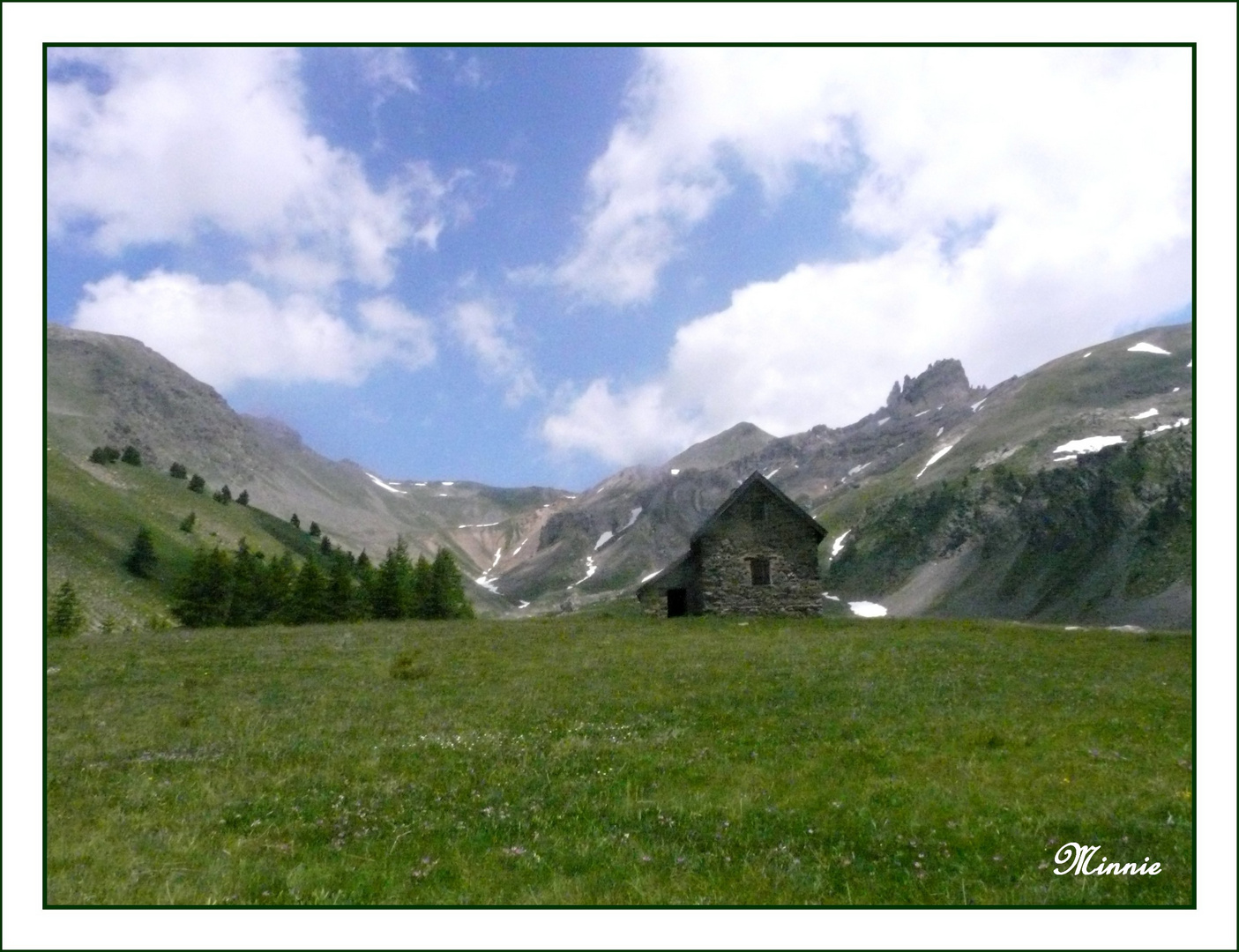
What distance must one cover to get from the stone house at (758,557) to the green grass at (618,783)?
23.1 m

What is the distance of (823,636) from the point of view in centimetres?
3591

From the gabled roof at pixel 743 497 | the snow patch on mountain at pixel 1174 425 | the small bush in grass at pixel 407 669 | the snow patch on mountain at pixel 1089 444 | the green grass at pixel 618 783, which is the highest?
the snow patch on mountain at pixel 1174 425

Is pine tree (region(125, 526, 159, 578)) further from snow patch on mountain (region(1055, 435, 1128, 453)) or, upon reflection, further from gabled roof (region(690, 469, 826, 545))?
snow patch on mountain (region(1055, 435, 1128, 453))

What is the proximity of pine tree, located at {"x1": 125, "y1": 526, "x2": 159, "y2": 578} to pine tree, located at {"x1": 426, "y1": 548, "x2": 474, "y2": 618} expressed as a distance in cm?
4865

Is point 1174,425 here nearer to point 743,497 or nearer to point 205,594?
point 743,497

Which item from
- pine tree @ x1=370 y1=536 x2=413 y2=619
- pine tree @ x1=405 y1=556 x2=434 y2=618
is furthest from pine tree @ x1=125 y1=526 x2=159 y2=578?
pine tree @ x1=370 y1=536 x2=413 y2=619

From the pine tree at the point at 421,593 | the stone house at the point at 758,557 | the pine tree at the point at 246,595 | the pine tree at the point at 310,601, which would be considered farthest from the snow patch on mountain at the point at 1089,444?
the pine tree at the point at 246,595

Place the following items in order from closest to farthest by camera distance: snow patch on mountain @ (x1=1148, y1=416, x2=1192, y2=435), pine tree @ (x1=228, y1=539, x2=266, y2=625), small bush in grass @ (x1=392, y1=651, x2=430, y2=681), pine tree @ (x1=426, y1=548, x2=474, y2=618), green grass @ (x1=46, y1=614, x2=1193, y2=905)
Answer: green grass @ (x1=46, y1=614, x2=1193, y2=905) → small bush in grass @ (x1=392, y1=651, x2=430, y2=681) → pine tree @ (x1=228, y1=539, x2=266, y2=625) → pine tree @ (x1=426, y1=548, x2=474, y2=618) → snow patch on mountain @ (x1=1148, y1=416, x2=1192, y2=435)

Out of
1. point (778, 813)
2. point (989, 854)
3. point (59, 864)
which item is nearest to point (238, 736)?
point (59, 864)

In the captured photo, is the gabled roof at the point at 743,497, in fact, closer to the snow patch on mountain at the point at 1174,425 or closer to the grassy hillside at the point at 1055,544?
the grassy hillside at the point at 1055,544

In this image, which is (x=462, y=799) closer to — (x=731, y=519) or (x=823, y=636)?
(x=823, y=636)

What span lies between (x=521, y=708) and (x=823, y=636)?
65.0 ft

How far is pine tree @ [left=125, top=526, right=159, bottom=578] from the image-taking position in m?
112

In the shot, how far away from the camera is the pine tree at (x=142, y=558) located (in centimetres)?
11162
